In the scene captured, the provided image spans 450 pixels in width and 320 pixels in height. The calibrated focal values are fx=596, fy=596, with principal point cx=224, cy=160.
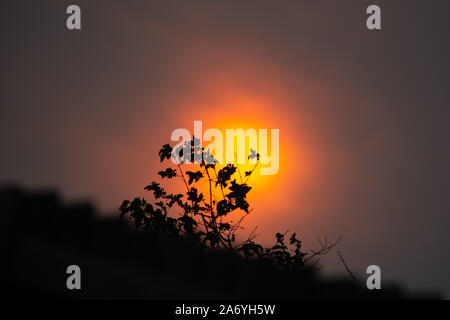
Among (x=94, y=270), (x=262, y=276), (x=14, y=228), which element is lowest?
(x=262, y=276)

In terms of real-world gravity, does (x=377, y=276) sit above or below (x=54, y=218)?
below

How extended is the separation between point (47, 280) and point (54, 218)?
270 inches

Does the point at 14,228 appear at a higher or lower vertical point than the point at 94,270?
higher

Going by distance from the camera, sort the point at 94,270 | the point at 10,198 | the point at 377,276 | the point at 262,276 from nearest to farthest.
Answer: the point at 10,198
the point at 94,270
the point at 377,276
the point at 262,276

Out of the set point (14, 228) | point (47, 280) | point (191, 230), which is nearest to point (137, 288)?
point (47, 280)

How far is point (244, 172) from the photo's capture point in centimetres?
1366

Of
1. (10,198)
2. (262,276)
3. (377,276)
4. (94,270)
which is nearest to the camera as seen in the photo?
(10,198)
